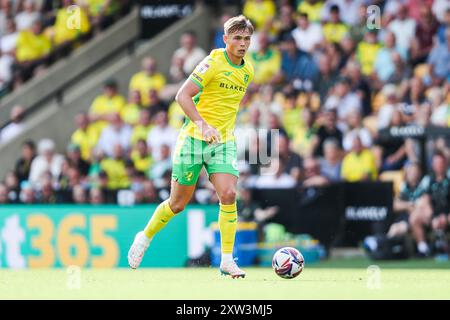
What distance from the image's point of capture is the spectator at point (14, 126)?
20.5 m

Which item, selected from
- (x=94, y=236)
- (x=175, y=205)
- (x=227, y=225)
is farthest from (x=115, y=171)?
(x=227, y=225)

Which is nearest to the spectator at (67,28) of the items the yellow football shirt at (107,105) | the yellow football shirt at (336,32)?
the yellow football shirt at (107,105)

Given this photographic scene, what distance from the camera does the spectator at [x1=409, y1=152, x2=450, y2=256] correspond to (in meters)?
15.8

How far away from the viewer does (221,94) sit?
36.8 ft

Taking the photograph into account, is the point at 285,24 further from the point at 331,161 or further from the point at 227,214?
the point at 227,214

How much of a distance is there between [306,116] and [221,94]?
20.8 feet

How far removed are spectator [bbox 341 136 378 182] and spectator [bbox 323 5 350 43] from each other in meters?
2.39

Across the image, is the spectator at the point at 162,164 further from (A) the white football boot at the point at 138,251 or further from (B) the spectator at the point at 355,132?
(A) the white football boot at the point at 138,251

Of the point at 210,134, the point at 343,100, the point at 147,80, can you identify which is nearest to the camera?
the point at 210,134

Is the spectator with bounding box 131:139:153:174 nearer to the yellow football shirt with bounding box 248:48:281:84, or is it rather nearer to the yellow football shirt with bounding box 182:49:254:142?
the yellow football shirt with bounding box 248:48:281:84

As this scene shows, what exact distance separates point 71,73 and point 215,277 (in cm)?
1050

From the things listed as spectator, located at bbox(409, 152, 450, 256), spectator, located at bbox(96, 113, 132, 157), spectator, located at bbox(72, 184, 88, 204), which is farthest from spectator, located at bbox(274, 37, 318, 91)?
spectator, located at bbox(72, 184, 88, 204)
